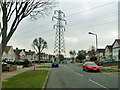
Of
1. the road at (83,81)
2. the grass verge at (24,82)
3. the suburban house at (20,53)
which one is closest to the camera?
the grass verge at (24,82)

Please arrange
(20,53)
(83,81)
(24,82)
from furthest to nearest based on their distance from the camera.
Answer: (20,53) → (83,81) → (24,82)

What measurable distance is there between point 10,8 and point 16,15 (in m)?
0.71

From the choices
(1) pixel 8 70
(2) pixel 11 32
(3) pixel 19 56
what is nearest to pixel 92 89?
(2) pixel 11 32

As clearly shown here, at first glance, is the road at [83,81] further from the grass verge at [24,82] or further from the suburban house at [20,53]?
the suburban house at [20,53]

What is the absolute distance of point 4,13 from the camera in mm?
12852

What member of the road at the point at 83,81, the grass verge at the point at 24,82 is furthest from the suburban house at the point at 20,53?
the grass verge at the point at 24,82

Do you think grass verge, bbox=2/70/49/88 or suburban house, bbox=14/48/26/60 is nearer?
grass verge, bbox=2/70/49/88

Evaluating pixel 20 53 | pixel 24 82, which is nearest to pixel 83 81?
pixel 24 82

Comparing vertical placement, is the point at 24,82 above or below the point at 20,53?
below

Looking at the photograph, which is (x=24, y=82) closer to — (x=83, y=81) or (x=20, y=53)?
(x=83, y=81)

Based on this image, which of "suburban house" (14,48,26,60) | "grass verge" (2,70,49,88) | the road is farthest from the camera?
"suburban house" (14,48,26,60)

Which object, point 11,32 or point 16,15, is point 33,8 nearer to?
point 16,15

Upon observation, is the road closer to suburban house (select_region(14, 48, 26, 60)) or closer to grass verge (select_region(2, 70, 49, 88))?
grass verge (select_region(2, 70, 49, 88))

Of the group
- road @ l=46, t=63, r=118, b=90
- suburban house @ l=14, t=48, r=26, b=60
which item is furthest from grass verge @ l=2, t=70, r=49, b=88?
suburban house @ l=14, t=48, r=26, b=60
